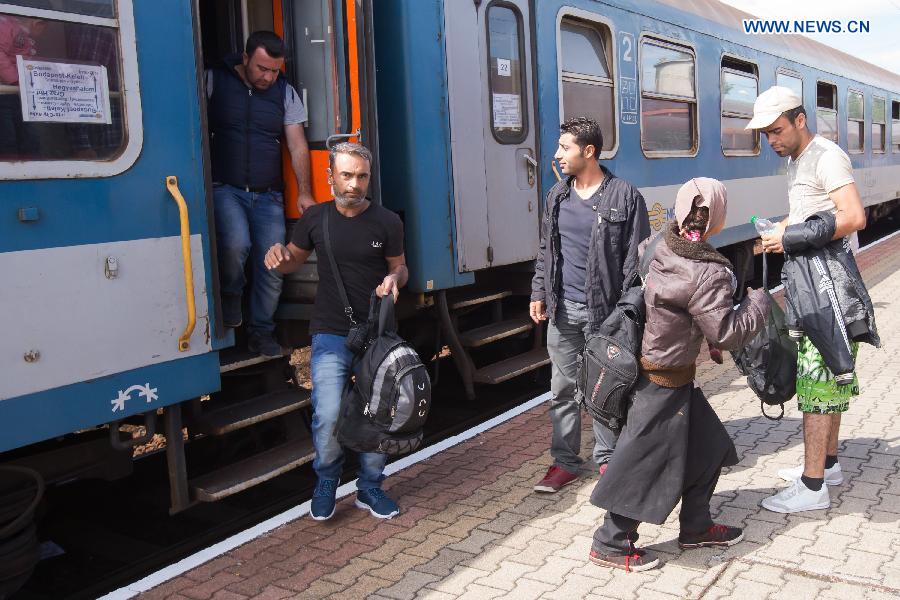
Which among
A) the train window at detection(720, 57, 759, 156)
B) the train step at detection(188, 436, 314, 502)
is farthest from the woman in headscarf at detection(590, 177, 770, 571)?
the train window at detection(720, 57, 759, 156)

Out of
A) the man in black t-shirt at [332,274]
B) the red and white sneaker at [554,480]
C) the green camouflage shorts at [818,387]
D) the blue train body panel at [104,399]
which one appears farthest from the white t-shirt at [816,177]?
the blue train body panel at [104,399]

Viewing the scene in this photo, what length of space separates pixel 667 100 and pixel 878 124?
389 inches

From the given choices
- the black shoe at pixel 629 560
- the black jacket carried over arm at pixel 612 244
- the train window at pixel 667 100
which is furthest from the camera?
the train window at pixel 667 100

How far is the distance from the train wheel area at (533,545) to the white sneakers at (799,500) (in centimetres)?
4

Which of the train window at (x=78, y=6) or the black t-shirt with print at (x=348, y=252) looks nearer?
the train window at (x=78, y=6)

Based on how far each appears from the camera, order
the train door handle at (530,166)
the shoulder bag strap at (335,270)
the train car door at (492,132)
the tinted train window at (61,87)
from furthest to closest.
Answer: the train door handle at (530,166) → the train car door at (492,132) → the shoulder bag strap at (335,270) → the tinted train window at (61,87)

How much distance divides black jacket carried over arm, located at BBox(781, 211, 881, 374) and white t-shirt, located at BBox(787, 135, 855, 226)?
7cm

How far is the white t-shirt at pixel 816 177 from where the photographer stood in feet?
12.9

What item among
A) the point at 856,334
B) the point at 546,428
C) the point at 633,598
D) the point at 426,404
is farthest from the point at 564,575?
the point at 546,428

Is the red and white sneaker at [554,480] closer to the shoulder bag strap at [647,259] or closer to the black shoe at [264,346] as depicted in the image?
the shoulder bag strap at [647,259]

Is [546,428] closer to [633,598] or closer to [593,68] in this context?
[633,598]

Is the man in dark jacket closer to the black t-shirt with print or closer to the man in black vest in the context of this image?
the black t-shirt with print

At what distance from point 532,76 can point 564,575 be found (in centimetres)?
375

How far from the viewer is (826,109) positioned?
41.2 ft
